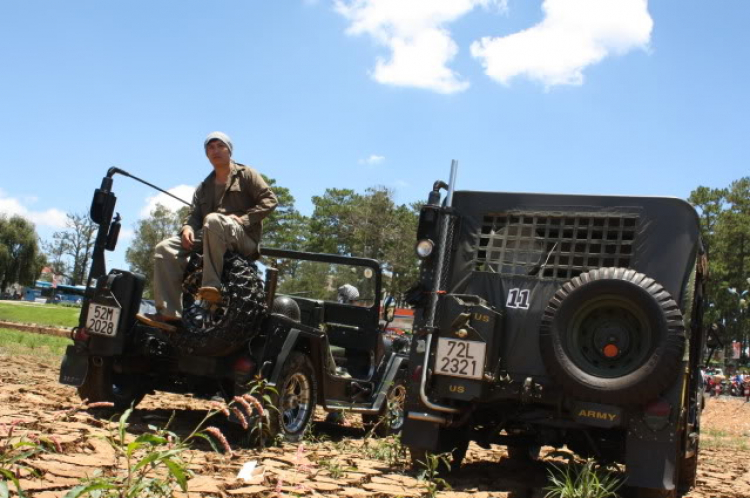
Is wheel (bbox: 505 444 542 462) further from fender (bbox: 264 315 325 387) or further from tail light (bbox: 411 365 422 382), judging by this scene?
fender (bbox: 264 315 325 387)

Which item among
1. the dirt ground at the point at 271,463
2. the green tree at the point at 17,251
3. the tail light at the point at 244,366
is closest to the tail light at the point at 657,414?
the dirt ground at the point at 271,463

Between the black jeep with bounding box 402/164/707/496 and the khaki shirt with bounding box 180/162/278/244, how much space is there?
1.54m

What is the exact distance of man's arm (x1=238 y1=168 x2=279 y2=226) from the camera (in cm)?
669

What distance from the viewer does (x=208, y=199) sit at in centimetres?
696

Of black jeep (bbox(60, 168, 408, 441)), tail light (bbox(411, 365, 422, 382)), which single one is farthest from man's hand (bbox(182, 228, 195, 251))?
tail light (bbox(411, 365, 422, 382))

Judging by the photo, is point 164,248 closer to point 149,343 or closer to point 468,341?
point 149,343

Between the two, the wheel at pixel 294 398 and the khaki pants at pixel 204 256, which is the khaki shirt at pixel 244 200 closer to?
the khaki pants at pixel 204 256

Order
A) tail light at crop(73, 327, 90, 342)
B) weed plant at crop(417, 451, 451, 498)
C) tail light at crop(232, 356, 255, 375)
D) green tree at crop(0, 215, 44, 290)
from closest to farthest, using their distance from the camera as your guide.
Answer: weed plant at crop(417, 451, 451, 498) < tail light at crop(232, 356, 255, 375) < tail light at crop(73, 327, 90, 342) < green tree at crop(0, 215, 44, 290)

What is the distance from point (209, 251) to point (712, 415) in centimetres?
1786

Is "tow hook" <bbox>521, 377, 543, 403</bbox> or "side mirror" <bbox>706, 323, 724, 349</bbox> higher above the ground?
"side mirror" <bbox>706, 323, 724, 349</bbox>

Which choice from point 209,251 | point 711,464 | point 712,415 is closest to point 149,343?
point 209,251

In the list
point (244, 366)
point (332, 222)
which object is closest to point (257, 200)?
point (244, 366)

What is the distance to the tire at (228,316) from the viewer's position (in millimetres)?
6082

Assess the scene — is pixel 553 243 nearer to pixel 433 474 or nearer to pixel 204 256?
pixel 433 474
